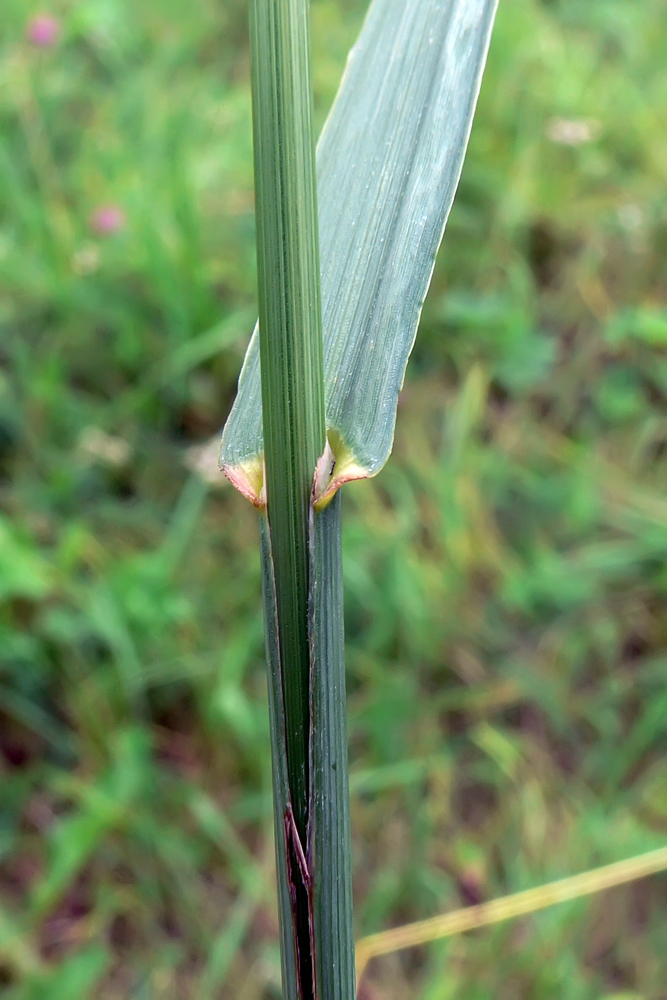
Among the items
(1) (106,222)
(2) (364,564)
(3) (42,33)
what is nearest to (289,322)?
(2) (364,564)

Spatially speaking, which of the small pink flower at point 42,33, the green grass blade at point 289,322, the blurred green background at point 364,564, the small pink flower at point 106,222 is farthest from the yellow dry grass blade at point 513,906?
the small pink flower at point 42,33

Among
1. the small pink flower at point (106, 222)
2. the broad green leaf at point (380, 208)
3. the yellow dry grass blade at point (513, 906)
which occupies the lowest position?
the yellow dry grass blade at point (513, 906)

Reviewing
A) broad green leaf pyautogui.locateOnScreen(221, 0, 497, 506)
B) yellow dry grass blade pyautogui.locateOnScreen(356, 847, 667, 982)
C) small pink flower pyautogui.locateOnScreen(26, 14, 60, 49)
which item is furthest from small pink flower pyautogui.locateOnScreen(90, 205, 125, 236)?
yellow dry grass blade pyautogui.locateOnScreen(356, 847, 667, 982)

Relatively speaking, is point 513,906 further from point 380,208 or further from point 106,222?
point 106,222

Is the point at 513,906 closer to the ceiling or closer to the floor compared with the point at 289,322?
closer to the floor

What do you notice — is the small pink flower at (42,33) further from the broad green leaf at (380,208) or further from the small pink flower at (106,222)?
the broad green leaf at (380,208)

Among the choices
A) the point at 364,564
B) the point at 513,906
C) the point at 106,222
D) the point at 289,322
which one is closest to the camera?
the point at 289,322

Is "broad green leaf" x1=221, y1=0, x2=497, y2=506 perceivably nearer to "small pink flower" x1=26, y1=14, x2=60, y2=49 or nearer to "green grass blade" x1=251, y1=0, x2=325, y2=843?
"green grass blade" x1=251, y1=0, x2=325, y2=843
